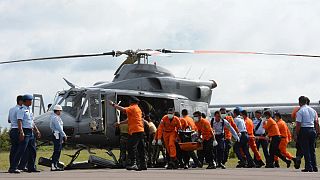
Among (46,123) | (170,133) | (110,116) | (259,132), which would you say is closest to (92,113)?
(110,116)

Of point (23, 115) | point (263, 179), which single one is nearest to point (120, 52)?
point (23, 115)

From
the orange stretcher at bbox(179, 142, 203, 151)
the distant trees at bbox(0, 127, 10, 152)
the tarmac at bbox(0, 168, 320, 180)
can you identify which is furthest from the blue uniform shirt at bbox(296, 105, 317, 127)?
the distant trees at bbox(0, 127, 10, 152)

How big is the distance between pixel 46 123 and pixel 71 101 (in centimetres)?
130

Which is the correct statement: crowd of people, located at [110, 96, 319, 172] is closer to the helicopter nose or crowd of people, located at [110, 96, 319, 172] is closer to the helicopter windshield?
the helicopter nose

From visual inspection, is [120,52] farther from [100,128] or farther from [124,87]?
[100,128]

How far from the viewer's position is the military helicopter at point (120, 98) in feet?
62.4

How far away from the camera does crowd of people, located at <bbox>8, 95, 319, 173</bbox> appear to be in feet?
51.3

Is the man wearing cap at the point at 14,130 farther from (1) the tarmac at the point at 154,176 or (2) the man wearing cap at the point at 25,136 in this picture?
(1) the tarmac at the point at 154,176

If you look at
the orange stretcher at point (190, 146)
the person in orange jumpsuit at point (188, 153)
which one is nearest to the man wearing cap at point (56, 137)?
the orange stretcher at point (190, 146)

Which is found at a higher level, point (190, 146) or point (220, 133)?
point (220, 133)

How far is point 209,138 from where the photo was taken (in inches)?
709

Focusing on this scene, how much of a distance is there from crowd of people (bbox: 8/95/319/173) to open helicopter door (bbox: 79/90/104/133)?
63 cm

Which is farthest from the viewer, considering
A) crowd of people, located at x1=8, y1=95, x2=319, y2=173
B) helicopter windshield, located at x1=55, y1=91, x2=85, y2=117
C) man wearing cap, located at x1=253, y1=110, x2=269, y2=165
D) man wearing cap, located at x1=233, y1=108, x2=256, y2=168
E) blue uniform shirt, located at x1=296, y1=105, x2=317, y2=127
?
man wearing cap, located at x1=253, y1=110, x2=269, y2=165

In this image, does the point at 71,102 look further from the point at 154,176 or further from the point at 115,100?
the point at 154,176
